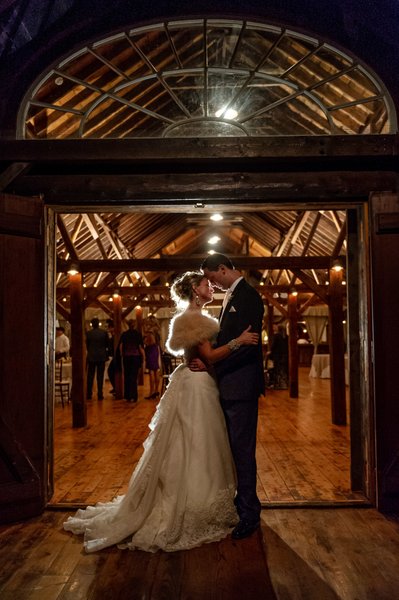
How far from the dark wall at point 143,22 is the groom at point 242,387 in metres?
2.03

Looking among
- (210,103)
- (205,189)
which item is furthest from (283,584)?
(210,103)

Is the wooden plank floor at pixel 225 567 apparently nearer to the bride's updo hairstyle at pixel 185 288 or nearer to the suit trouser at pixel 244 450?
the suit trouser at pixel 244 450

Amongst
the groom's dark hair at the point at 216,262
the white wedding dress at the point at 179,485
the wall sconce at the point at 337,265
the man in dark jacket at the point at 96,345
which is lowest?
the white wedding dress at the point at 179,485

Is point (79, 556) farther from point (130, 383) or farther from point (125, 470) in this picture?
point (130, 383)

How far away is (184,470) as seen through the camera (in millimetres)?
3420

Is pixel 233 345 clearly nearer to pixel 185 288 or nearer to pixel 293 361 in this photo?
pixel 185 288

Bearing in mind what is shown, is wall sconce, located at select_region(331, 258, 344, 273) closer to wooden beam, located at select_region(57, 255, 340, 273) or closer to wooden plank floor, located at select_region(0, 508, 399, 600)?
wooden beam, located at select_region(57, 255, 340, 273)

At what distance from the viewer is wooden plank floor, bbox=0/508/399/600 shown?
2670 mm

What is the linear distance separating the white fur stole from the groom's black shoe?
1.12 metres

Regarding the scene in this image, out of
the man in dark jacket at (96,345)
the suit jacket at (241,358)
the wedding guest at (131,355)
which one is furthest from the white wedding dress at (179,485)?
the man in dark jacket at (96,345)

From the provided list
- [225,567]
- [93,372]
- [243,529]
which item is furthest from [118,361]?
[225,567]

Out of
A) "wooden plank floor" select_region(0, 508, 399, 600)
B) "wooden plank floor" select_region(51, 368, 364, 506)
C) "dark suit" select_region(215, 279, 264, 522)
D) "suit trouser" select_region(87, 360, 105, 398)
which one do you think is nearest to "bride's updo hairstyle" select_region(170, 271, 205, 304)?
"dark suit" select_region(215, 279, 264, 522)

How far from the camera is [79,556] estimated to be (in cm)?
315

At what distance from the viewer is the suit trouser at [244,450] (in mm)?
3434
